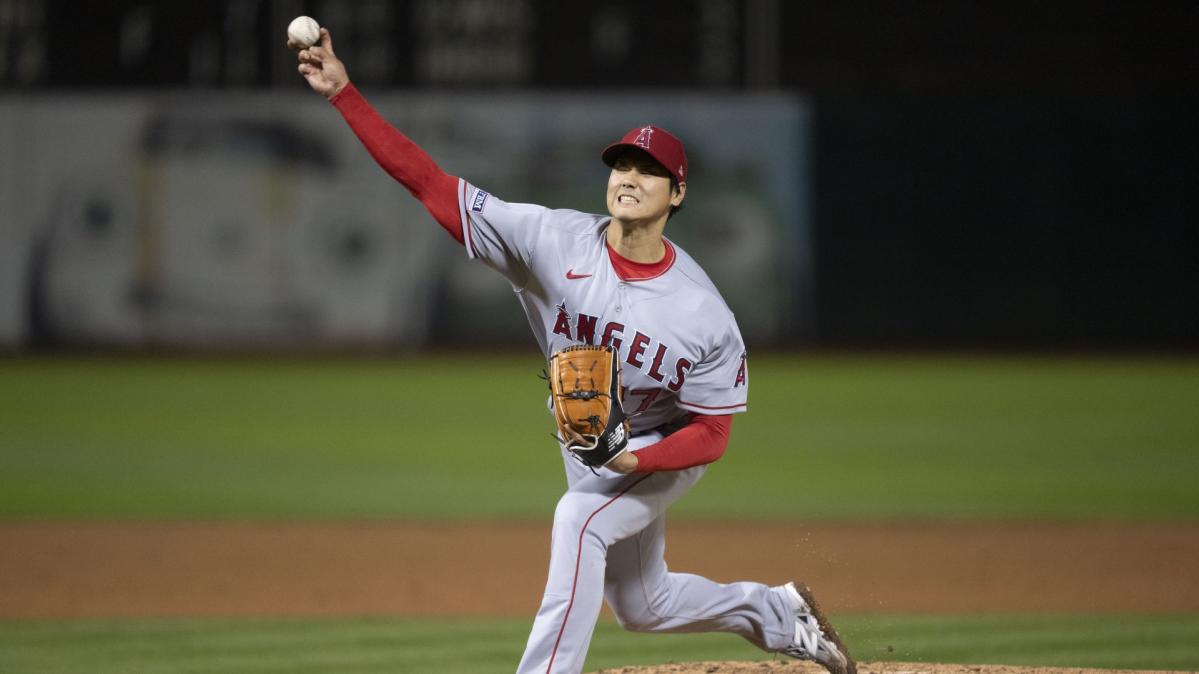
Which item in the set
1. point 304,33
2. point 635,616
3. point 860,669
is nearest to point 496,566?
point 860,669

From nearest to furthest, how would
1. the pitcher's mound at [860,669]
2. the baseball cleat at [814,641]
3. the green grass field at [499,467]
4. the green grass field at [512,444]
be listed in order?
1. the baseball cleat at [814,641]
2. the pitcher's mound at [860,669]
3. the green grass field at [499,467]
4. the green grass field at [512,444]

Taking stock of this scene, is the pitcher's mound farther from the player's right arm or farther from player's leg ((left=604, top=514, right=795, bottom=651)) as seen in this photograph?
the player's right arm

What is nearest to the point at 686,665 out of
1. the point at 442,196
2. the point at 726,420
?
the point at 726,420

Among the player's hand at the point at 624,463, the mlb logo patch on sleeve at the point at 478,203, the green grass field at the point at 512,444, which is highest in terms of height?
the mlb logo patch on sleeve at the point at 478,203

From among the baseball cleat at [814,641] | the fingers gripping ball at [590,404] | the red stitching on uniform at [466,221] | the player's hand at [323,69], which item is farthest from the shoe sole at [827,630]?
the player's hand at [323,69]

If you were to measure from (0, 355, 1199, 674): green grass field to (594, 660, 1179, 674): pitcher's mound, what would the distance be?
42cm

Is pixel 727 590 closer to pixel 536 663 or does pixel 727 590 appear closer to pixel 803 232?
pixel 536 663

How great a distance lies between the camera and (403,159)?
357cm

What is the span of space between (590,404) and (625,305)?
0.36 meters

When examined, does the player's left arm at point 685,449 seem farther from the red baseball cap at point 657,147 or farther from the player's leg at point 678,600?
the red baseball cap at point 657,147

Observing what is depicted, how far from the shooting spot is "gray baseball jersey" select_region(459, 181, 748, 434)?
11.8 ft

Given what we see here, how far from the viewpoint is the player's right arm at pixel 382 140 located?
355cm

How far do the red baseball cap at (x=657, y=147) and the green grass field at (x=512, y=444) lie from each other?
493 cm

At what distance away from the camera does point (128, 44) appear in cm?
1598
